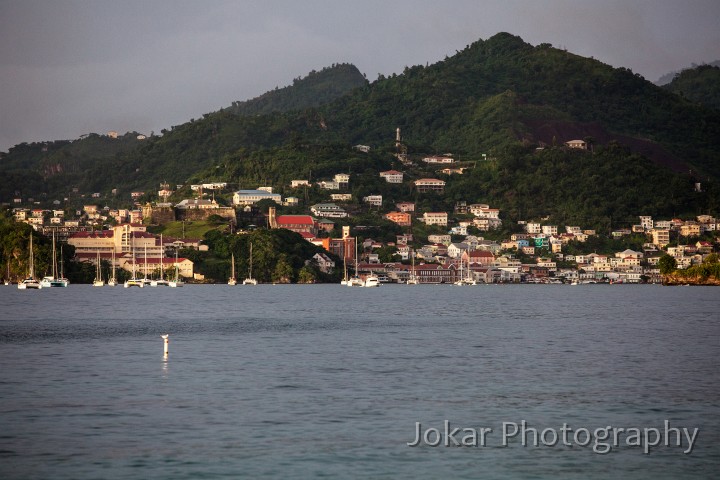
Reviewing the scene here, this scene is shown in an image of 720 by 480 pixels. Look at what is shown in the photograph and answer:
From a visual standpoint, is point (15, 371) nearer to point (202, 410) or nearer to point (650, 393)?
point (202, 410)

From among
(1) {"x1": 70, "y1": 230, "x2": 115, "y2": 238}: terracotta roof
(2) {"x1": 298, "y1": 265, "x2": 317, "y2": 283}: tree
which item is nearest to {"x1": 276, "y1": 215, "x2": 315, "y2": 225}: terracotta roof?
(2) {"x1": 298, "y1": 265, "x2": 317, "y2": 283}: tree

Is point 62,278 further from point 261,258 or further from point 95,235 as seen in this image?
point 95,235

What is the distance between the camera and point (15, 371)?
125ft

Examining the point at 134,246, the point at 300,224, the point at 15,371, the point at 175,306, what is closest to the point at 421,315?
the point at 175,306

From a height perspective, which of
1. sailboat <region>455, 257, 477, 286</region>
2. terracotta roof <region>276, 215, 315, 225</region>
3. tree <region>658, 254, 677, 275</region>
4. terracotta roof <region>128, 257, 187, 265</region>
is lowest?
sailboat <region>455, 257, 477, 286</region>

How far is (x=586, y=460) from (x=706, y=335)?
37120 millimetres

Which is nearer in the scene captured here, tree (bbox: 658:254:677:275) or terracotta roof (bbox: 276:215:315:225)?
tree (bbox: 658:254:677:275)

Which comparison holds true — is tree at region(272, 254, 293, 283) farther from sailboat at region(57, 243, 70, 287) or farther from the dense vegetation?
sailboat at region(57, 243, 70, 287)

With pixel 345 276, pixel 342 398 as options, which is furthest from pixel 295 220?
pixel 342 398

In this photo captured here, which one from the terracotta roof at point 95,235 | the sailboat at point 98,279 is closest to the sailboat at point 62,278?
the sailboat at point 98,279

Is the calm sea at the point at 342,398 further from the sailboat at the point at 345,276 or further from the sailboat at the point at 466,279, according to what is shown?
the sailboat at the point at 466,279

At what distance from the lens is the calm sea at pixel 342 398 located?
22766mm

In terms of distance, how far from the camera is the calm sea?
74.7 ft

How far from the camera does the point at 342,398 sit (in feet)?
104
